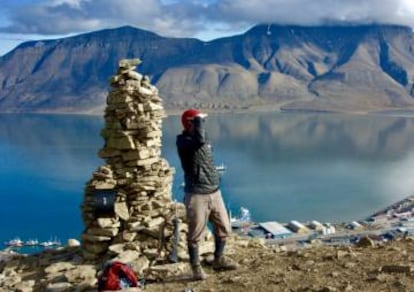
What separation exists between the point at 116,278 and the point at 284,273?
2.06 meters

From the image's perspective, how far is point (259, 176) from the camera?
97.0 m

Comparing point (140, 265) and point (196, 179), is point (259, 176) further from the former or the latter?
point (196, 179)

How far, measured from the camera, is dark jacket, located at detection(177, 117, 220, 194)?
23.0 feet

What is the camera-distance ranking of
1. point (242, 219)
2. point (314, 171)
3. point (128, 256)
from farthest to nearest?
point (314, 171)
point (242, 219)
point (128, 256)

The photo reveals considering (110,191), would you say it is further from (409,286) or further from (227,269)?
(409,286)

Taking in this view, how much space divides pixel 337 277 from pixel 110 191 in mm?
4922

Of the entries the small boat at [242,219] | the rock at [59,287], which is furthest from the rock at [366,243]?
the small boat at [242,219]

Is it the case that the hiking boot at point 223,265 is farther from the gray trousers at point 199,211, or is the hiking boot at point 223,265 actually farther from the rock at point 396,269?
the rock at point 396,269

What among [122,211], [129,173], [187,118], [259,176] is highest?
[187,118]

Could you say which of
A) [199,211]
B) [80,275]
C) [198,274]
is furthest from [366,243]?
[80,275]

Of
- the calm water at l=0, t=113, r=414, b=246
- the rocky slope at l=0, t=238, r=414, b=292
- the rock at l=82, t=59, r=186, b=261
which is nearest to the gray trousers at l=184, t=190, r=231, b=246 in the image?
the rocky slope at l=0, t=238, r=414, b=292

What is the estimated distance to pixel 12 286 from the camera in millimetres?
9141

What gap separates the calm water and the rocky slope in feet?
173

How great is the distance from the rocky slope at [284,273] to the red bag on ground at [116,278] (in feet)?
0.78
